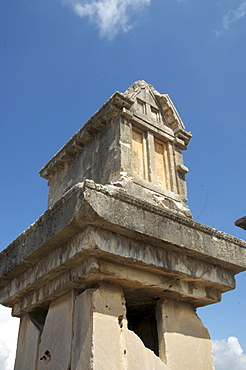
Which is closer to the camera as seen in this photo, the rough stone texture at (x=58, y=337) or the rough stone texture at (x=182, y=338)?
the rough stone texture at (x=58, y=337)

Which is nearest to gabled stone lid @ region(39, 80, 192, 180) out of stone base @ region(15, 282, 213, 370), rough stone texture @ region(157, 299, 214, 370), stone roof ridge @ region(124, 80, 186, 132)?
stone roof ridge @ region(124, 80, 186, 132)

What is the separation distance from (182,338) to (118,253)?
54.5 inches

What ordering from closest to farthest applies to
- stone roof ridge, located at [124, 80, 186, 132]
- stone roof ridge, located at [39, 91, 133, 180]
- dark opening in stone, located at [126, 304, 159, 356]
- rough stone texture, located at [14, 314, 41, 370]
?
rough stone texture, located at [14, 314, 41, 370], dark opening in stone, located at [126, 304, 159, 356], stone roof ridge, located at [39, 91, 133, 180], stone roof ridge, located at [124, 80, 186, 132]

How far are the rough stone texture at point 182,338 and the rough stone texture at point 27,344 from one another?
1.54 m

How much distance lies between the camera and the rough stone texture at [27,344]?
4445 millimetres

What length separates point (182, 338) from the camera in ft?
13.7

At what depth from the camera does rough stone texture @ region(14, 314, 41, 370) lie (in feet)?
14.6

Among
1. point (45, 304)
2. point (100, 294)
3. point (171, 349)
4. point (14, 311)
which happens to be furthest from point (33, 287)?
point (171, 349)

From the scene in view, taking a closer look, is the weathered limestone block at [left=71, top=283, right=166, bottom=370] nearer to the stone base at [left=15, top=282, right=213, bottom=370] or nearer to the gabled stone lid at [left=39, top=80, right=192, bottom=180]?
the stone base at [left=15, top=282, right=213, bottom=370]

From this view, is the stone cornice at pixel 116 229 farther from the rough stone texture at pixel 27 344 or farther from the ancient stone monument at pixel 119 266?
the rough stone texture at pixel 27 344

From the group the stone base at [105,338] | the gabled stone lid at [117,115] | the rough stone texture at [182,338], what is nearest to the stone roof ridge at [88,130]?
the gabled stone lid at [117,115]

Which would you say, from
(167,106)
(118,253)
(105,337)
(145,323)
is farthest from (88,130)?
(105,337)

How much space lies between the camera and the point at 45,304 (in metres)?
4.62

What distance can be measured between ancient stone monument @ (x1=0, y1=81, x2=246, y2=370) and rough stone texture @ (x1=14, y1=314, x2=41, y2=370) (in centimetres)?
1
